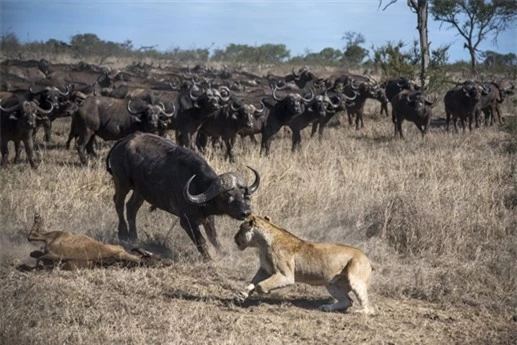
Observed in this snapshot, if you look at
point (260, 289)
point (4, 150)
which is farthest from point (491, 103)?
point (260, 289)

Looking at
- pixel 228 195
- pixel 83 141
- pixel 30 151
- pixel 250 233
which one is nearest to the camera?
pixel 250 233

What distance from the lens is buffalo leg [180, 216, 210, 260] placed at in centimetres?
885

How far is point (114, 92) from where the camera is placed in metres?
22.5

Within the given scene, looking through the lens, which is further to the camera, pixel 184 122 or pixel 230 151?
pixel 184 122

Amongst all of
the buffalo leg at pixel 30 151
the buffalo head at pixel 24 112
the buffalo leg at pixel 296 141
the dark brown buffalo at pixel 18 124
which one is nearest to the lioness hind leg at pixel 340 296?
the buffalo leg at pixel 30 151

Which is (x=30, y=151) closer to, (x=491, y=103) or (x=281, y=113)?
(x=281, y=113)

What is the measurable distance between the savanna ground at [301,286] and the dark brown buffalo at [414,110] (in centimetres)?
746

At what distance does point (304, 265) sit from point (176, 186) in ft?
8.53

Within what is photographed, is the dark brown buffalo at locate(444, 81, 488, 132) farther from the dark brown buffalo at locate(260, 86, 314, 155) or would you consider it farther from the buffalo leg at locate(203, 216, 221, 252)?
the buffalo leg at locate(203, 216, 221, 252)

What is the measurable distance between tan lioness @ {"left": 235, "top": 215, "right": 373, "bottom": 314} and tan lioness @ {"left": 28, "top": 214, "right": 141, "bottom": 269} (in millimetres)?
1625

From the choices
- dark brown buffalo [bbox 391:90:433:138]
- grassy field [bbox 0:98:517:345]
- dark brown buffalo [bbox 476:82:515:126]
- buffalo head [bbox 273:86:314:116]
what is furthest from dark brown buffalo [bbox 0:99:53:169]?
dark brown buffalo [bbox 476:82:515:126]

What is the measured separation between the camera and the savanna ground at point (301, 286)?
21.6 feet

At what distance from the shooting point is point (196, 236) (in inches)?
350

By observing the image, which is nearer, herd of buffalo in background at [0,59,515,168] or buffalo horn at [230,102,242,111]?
herd of buffalo in background at [0,59,515,168]
